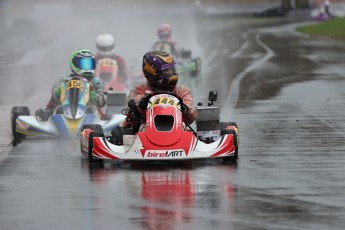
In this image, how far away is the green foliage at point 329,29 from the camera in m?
49.1

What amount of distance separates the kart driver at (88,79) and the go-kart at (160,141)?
3.39 m

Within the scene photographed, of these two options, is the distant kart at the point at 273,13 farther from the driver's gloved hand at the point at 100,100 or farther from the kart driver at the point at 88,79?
the driver's gloved hand at the point at 100,100

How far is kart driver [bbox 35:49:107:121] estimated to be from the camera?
17203 mm

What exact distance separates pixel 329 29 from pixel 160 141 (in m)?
39.1

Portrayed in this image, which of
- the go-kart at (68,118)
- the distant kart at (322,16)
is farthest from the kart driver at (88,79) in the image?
the distant kart at (322,16)

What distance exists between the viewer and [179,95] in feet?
46.0

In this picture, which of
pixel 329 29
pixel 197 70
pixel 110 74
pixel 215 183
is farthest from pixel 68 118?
pixel 329 29

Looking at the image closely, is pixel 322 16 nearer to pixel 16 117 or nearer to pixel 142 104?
pixel 16 117

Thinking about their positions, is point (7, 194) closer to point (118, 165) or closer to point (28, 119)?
point (118, 165)

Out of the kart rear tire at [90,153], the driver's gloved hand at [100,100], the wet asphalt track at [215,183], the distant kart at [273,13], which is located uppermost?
the distant kart at [273,13]

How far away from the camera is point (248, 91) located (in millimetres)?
24109

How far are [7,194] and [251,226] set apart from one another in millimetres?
2884

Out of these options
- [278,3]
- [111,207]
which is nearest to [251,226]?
[111,207]

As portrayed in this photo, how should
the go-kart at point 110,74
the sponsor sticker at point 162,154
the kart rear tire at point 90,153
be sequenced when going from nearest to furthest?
the sponsor sticker at point 162,154 < the kart rear tire at point 90,153 < the go-kart at point 110,74
